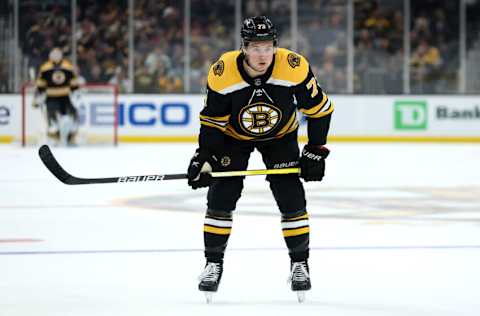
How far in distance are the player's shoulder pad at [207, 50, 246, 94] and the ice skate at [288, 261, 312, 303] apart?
701 mm

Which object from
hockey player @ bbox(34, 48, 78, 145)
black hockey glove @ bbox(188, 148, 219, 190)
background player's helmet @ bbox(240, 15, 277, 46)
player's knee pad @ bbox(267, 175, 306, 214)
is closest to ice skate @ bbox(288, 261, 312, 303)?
player's knee pad @ bbox(267, 175, 306, 214)

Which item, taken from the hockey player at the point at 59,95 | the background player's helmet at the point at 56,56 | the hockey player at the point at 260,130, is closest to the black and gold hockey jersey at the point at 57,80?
the hockey player at the point at 59,95

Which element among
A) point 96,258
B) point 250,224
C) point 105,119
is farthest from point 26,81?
point 96,258

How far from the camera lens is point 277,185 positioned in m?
4.02

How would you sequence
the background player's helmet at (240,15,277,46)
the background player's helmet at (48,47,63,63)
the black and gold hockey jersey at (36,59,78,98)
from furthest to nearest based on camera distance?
the black and gold hockey jersey at (36,59,78,98) < the background player's helmet at (48,47,63,63) < the background player's helmet at (240,15,277,46)

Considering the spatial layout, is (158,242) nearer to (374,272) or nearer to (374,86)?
(374,272)

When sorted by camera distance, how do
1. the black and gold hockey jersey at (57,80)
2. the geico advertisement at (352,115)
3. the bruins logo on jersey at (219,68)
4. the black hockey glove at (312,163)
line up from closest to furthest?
the bruins logo on jersey at (219,68)
the black hockey glove at (312,163)
the black and gold hockey jersey at (57,80)
the geico advertisement at (352,115)

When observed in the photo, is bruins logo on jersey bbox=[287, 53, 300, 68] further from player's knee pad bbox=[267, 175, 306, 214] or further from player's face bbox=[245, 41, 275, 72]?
player's knee pad bbox=[267, 175, 306, 214]

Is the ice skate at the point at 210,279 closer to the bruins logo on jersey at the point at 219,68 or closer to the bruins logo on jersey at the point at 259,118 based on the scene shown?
the bruins logo on jersey at the point at 259,118

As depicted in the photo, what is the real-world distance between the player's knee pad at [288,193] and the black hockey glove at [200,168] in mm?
252

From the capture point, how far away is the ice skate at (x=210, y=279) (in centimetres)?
391

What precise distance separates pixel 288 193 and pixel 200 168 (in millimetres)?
343

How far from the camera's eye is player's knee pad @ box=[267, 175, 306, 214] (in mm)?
4000

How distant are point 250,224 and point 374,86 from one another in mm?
9185
